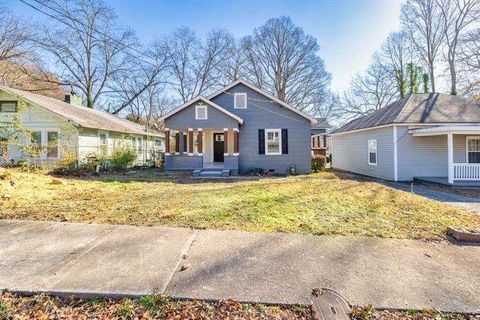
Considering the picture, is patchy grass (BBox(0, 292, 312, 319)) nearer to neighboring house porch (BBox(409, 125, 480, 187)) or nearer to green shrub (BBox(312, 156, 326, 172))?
neighboring house porch (BBox(409, 125, 480, 187))

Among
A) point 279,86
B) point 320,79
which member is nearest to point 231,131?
point 279,86

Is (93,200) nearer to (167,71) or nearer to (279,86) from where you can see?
(279,86)

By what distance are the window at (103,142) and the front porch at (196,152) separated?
17.0 ft

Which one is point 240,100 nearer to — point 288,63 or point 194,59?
point 288,63

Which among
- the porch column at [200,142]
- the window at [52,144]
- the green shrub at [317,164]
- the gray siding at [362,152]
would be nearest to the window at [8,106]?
the window at [52,144]

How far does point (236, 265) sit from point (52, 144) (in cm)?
1625

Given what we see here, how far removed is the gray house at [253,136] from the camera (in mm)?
16531

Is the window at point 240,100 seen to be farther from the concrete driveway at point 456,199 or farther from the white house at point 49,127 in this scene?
the concrete driveway at point 456,199

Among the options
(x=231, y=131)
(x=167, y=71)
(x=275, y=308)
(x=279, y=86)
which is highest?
(x=167, y=71)

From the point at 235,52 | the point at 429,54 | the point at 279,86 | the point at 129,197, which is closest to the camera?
the point at 129,197

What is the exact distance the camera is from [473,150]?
14195 mm

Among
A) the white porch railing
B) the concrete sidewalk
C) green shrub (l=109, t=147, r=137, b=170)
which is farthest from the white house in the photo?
the white porch railing

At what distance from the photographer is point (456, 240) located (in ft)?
16.5

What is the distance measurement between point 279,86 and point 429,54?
15230 mm
